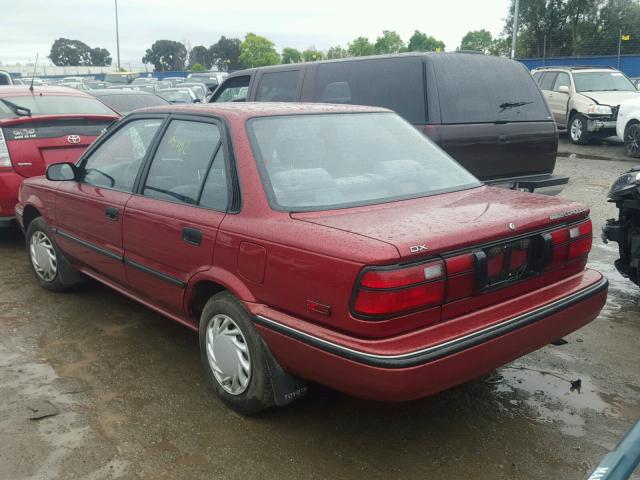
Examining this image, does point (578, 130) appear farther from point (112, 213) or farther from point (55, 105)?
point (112, 213)

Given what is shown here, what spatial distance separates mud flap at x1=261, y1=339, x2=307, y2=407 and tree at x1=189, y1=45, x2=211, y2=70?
111 m

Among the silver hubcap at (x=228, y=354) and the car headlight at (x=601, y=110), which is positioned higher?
the car headlight at (x=601, y=110)

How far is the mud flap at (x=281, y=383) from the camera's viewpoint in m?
3.02

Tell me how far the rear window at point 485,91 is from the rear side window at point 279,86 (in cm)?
187

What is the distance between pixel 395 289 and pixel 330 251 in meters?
0.32

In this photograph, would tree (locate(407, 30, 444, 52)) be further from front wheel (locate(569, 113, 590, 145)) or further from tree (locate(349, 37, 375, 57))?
front wheel (locate(569, 113, 590, 145))

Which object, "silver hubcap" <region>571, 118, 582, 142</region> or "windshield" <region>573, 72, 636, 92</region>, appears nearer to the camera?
"silver hubcap" <region>571, 118, 582, 142</region>

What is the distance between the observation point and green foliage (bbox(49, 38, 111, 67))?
358 feet

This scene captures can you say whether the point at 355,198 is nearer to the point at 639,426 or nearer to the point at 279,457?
the point at 279,457

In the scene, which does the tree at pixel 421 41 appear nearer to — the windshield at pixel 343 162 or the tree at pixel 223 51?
the tree at pixel 223 51

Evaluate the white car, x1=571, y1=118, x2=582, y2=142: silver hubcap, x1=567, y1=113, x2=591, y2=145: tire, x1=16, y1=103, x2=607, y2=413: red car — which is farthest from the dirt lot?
x1=571, y1=118, x2=582, y2=142: silver hubcap

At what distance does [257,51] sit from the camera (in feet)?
253

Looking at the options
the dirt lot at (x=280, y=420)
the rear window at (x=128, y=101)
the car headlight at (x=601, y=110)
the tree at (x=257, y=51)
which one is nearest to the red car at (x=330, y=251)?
the dirt lot at (x=280, y=420)

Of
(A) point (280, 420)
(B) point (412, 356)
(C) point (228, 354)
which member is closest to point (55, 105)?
(C) point (228, 354)
